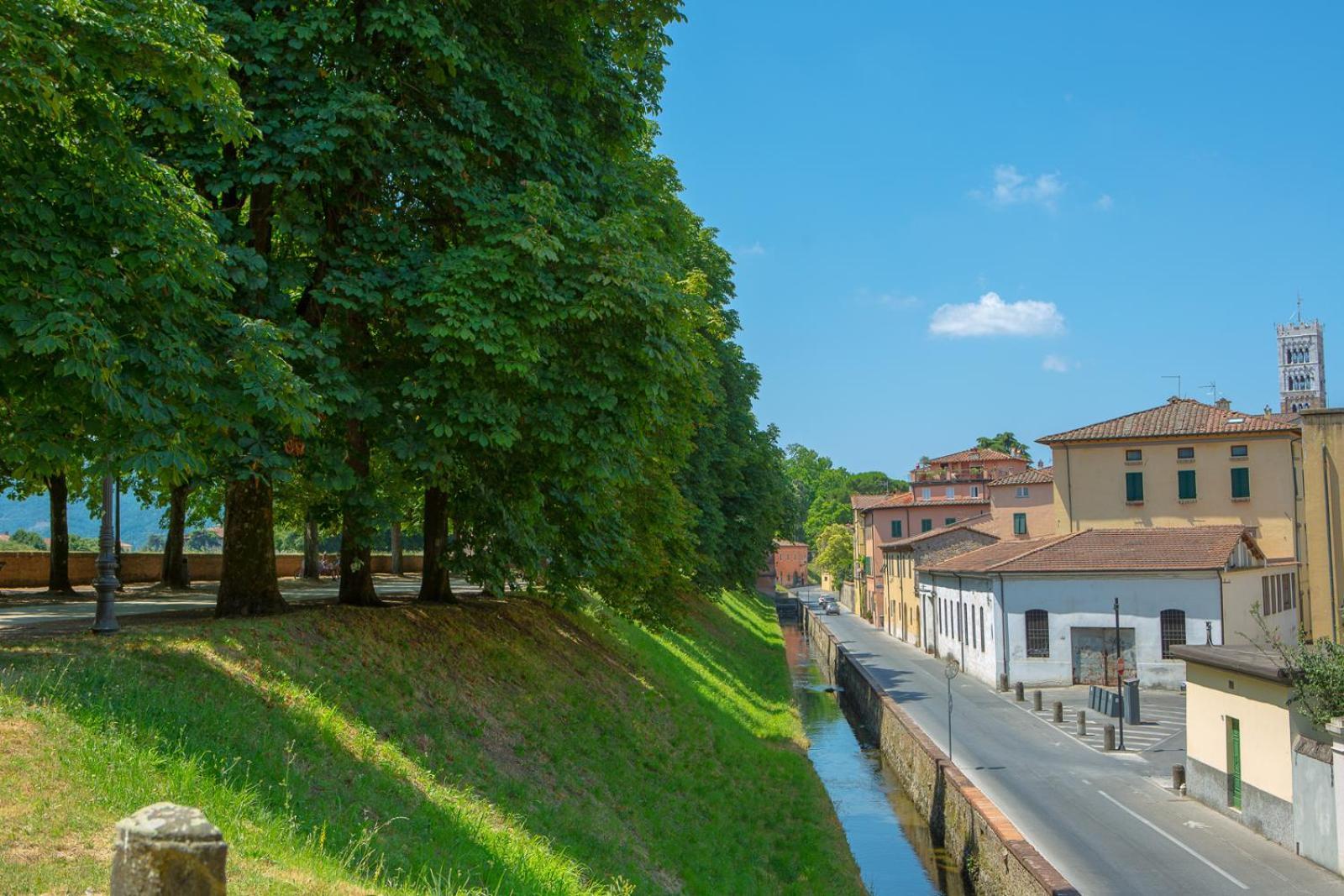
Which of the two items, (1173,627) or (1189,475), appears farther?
(1189,475)

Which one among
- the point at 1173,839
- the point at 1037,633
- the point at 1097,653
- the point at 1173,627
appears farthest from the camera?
the point at 1037,633

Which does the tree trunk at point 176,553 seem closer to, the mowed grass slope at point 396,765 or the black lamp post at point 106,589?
the mowed grass slope at point 396,765

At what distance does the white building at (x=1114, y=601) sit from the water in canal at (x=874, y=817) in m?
7.64

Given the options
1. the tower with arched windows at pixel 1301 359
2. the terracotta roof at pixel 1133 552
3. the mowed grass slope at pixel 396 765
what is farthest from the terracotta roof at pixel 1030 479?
the tower with arched windows at pixel 1301 359

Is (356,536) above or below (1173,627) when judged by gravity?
above

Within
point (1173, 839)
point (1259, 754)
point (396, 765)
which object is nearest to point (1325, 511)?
point (1259, 754)

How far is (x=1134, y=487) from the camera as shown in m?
49.4

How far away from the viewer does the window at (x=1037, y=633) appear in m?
40.0

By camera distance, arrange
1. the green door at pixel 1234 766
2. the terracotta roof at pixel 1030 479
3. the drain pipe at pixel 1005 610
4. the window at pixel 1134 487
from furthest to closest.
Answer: the terracotta roof at pixel 1030 479 < the window at pixel 1134 487 < the drain pipe at pixel 1005 610 < the green door at pixel 1234 766

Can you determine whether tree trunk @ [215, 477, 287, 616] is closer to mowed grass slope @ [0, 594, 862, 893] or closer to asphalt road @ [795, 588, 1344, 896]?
mowed grass slope @ [0, 594, 862, 893]

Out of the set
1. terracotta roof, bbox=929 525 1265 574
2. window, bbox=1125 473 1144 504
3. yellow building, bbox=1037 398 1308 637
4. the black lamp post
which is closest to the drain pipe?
terracotta roof, bbox=929 525 1265 574

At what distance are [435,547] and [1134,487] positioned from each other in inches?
1602

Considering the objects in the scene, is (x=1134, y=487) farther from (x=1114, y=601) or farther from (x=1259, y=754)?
(x=1259, y=754)

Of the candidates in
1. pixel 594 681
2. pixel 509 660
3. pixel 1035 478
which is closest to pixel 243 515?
pixel 509 660
